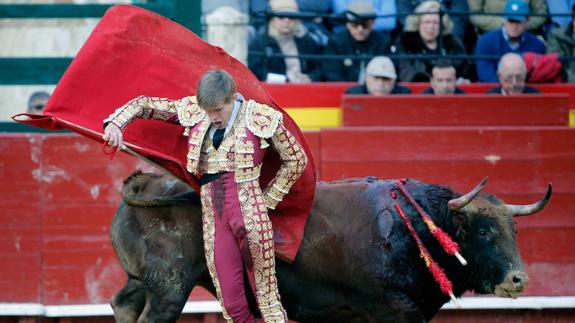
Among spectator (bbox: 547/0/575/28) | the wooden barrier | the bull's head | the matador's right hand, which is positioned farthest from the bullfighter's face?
spectator (bbox: 547/0/575/28)

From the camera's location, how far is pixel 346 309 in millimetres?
6309

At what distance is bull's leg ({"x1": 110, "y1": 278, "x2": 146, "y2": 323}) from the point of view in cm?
624

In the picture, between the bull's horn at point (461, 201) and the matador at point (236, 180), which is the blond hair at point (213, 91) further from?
the bull's horn at point (461, 201)

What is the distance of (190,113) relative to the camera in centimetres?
581

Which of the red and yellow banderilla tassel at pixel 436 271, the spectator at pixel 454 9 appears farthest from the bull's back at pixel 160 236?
the spectator at pixel 454 9

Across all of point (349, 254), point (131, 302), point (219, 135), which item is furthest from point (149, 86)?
point (349, 254)

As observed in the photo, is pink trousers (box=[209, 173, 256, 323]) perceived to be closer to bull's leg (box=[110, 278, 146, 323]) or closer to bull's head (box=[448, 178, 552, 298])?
bull's leg (box=[110, 278, 146, 323])

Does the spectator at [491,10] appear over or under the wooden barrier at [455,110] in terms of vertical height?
over

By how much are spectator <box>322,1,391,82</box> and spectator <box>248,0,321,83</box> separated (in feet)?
0.41

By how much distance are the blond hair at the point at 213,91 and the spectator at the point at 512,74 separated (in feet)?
11.1

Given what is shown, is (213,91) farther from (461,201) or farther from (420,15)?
(420,15)

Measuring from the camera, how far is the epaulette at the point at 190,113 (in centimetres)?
578

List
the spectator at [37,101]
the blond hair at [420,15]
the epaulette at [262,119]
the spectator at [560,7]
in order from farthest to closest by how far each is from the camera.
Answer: the spectator at [560,7] < the blond hair at [420,15] < the spectator at [37,101] < the epaulette at [262,119]

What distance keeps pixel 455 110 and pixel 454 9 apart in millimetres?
1127
